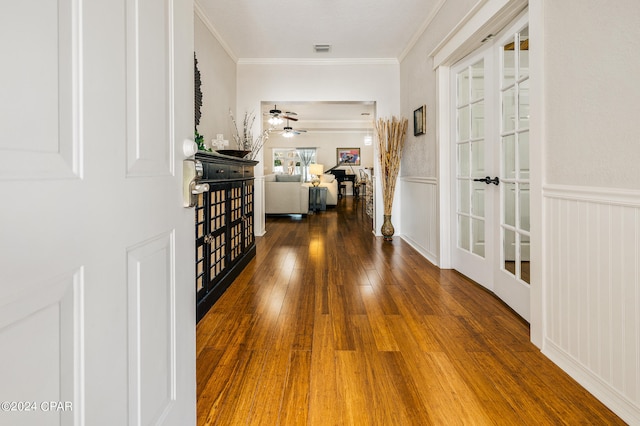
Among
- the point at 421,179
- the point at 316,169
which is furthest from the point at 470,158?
the point at 316,169

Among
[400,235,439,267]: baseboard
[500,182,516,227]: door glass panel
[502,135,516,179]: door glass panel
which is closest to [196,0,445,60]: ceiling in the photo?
[502,135,516,179]: door glass panel

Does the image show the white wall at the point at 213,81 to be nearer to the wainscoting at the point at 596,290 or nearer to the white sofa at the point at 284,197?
the white sofa at the point at 284,197

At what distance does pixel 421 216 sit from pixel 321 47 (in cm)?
254

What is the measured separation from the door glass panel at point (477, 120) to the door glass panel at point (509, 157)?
15.9 inches

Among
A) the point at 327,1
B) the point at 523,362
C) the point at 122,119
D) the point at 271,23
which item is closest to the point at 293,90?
the point at 271,23

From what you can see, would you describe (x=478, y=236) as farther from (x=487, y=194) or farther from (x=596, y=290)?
(x=596, y=290)

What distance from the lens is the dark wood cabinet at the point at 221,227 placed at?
2.46 m

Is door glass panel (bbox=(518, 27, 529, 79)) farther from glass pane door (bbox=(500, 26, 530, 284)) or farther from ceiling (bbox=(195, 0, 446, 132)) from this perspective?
ceiling (bbox=(195, 0, 446, 132))

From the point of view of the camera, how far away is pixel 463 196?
11.3ft

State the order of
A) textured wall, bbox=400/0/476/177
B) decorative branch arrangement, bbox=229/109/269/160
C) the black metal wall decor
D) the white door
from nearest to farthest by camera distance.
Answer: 1. the white door
2. textured wall, bbox=400/0/476/177
3. the black metal wall decor
4. decorative branch arrangement, bbox=229/109/269/160

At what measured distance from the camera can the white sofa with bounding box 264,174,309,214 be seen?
26.3ft

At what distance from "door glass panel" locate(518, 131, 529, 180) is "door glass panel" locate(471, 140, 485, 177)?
60cm

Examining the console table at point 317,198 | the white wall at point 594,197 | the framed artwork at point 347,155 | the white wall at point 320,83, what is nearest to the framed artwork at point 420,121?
the white wall at point 320,83

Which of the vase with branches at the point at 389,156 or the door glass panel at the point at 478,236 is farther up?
the vase with branches at the point at 389,156
